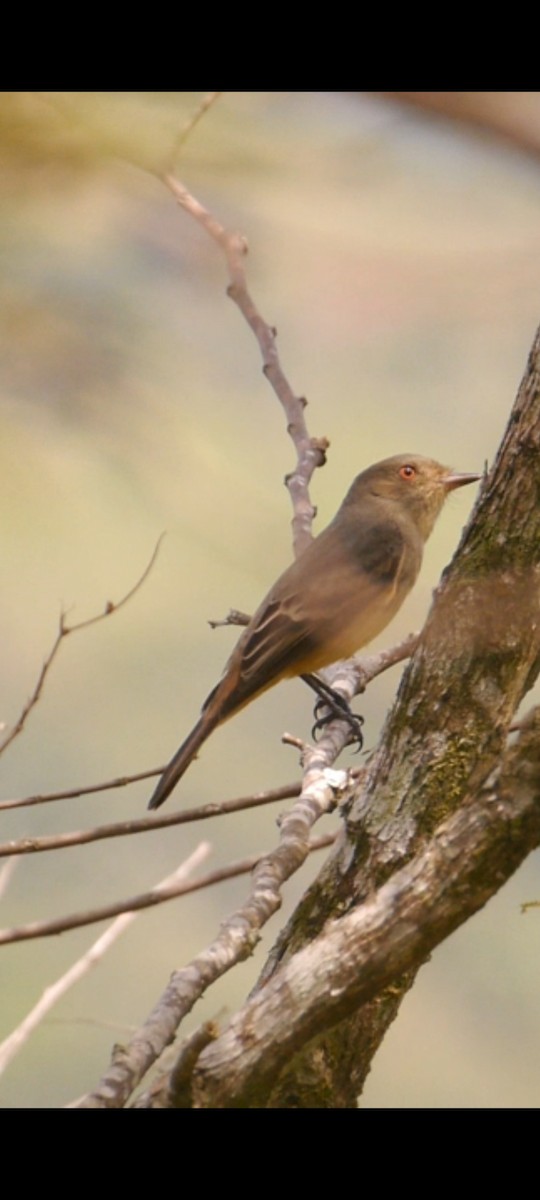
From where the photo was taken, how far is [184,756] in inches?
145

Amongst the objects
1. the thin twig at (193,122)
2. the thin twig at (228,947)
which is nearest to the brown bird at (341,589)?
the thin twig at (228,947)

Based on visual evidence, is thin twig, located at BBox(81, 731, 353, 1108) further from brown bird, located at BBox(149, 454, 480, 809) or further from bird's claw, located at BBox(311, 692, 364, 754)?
bird's claw, located at BBox(311, 692, 364, 754)

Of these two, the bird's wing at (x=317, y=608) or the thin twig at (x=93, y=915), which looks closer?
the thin twig at (x=93, y=915)

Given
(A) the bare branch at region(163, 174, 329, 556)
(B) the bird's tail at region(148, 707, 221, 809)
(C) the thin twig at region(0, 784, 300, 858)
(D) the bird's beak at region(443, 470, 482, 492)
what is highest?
(D) the bird's beak at region(443, 470, 482, 492)

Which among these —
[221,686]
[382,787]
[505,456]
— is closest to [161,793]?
[221,686]

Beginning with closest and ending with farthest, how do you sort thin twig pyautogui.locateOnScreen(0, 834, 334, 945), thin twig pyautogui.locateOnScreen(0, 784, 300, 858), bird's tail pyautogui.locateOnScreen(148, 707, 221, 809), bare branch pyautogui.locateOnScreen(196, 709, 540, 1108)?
bare branch pyautogui.locateOnScreen(196, 709, 540, 1108) < thin twig pyautogui.locateOnScreen(0, 834, 334, 945) < thin twig pyautogui.locateOnScreen(0, 784, 300, 858) < bird's tail pyautogui.locateOnScreen(148, 707, 221, 809)

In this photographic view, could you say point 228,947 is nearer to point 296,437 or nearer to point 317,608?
point 317,608

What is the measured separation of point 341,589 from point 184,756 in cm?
102

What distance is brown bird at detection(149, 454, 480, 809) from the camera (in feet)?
9.81

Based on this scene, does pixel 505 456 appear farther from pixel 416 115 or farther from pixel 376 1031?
pixel 416 115

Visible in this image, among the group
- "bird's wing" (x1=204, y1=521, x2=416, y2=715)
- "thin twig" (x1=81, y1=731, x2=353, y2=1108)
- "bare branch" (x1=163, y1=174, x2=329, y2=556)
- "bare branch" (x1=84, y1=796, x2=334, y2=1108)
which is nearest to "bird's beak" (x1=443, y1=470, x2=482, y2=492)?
"bird's wing" (x1=204, y1=521, x2=416, y2=715)

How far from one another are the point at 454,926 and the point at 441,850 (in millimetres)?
90

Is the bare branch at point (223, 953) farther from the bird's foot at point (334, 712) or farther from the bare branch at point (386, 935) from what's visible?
the bird's foot at point (334, 712)

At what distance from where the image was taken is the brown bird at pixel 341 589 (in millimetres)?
2990
